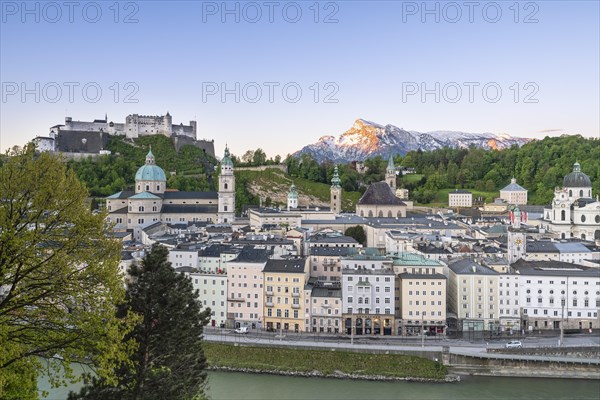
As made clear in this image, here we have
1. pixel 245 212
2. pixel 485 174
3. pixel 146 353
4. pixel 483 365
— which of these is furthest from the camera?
pixel 485 174

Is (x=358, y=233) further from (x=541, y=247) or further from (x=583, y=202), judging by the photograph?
(x=583, y=202)

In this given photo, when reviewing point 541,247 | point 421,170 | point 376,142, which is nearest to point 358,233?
point 541,247

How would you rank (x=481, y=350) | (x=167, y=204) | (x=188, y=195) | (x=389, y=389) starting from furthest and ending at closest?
(x=188, y=195) → (x=167, y=204) → (x=481, y=350) → (x=389, y=389)

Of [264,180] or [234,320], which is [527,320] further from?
[264,180]

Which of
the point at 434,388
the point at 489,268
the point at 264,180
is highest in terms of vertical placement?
the point at 264,180

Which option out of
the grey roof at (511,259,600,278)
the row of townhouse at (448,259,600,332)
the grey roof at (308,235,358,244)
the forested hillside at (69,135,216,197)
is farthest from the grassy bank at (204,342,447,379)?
the forested hillside at (69,135,216,197)

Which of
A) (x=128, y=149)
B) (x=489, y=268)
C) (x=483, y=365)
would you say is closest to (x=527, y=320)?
(x=489, y=268)

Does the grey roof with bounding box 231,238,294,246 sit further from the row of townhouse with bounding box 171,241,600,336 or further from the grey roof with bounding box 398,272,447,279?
the grey roof with bounding box 398,272,447,279
